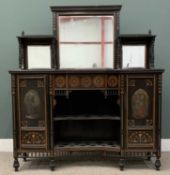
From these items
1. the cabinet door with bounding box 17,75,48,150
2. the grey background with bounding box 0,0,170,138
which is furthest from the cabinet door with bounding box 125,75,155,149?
the cabinet door with bounding box 17,75,48,150

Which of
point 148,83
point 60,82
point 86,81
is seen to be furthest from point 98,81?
point 148,83

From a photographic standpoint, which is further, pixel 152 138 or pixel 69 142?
pixel 69 142

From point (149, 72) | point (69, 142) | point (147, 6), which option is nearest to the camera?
point (149, 72)

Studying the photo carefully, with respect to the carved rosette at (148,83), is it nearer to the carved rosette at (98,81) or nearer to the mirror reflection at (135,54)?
the mirror reflection at (135,54)

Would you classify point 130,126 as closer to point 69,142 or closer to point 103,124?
point 103,124

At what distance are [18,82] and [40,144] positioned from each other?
652mm

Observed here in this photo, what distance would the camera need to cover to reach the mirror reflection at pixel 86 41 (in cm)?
296

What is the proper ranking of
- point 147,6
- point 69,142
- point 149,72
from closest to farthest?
point 149,72 → point 69,142 → point 147,6

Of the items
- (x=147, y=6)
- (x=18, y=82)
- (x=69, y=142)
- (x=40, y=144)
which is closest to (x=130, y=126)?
(x=69, y=142)

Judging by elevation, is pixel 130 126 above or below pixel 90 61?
below

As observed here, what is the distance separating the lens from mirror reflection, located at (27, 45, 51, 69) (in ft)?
9.70

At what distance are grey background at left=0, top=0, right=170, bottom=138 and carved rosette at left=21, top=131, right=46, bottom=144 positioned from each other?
33.9 inches

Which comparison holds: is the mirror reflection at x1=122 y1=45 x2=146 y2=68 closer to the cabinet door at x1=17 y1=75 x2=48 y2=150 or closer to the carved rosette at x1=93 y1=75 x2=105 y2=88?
the carved rosette at x1=93 y1=75 x2=105 y2=88

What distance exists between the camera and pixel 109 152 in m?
2.82
